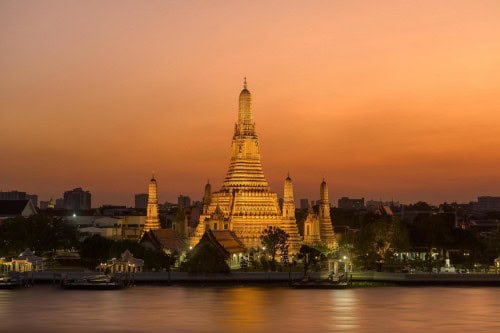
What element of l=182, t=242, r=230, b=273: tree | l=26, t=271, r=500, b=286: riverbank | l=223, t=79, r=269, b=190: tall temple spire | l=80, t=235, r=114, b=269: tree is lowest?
l=26, t=271, r=500, b=286: riverbank

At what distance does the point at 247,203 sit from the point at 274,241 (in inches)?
307

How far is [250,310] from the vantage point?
5603 centimetres

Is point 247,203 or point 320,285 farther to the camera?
point 247,203

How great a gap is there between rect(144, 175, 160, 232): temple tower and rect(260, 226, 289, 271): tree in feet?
46.2

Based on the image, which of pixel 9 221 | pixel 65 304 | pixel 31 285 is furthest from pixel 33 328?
pixel 9 221

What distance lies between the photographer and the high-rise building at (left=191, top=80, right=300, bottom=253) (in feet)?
290

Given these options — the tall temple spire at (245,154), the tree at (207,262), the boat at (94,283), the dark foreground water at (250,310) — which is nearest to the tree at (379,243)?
the dark foreground water at (250,310)

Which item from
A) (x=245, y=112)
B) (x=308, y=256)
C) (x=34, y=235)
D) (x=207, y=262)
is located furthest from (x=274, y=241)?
(x=34, y=235)

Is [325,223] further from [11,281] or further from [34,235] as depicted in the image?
[11,281]

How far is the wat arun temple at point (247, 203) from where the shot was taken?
290ft

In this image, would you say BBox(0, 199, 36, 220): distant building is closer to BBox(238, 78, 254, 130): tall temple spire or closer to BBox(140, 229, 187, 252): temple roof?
BBox(140, 229, 187, 252): temple roof

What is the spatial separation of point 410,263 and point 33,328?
39921 mm

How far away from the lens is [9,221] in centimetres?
8681

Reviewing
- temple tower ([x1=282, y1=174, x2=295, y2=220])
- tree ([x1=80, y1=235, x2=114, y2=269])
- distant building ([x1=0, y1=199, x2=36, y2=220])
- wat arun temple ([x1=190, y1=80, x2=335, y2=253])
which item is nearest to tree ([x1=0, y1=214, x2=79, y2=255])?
tree ([x1=80, y1=235, x2=114, y2=269])
